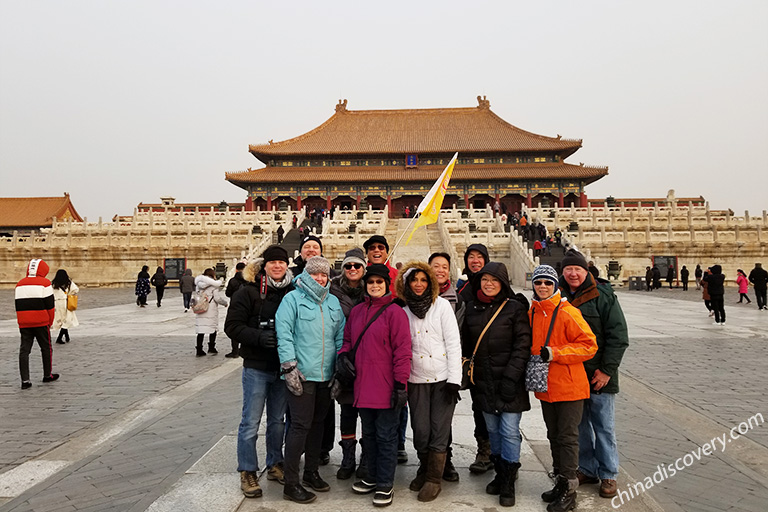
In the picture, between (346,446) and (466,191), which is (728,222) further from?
(346,446)

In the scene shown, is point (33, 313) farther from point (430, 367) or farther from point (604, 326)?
point (604, 326)

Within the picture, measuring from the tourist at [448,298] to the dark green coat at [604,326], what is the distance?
80 cm

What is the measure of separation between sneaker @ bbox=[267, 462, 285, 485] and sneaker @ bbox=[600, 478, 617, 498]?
2153 millimetres

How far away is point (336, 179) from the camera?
42.4 m

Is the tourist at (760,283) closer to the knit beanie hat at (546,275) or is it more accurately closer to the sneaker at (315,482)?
the knit beanie hat at (546,275)

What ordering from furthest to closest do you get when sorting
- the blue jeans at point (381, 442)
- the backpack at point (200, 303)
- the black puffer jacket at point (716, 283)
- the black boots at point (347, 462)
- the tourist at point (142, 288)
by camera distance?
1. the tourist at point (142, 288)
2. the black puffer jacket at point (716, 283)
3. the backpack at point (200, 303)
4. the black boots at point (347, 462)
5. the blue jeans at point (381, 442)

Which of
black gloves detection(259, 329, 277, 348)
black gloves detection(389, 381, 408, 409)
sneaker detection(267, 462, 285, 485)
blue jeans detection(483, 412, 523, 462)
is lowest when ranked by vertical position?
sneaker detection(267, 462, 285, 485)

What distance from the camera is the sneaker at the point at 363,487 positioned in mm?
3314

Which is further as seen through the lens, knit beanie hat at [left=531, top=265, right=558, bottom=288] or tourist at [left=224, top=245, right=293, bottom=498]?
tourist at [left=224, top=245, right=293, bottom=498]

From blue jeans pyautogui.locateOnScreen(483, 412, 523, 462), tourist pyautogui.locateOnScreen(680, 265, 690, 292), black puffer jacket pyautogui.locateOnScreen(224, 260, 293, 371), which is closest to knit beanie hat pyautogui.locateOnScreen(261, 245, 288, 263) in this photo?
black puffer jacket pyautogui.locateOnScreen(224, 260, 293, 371)

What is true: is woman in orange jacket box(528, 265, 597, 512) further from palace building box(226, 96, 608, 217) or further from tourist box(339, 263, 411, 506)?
palace building box(226, 96, 608, 217)

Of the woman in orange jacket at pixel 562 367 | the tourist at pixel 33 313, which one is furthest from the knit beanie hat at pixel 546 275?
the tourist at pixel 33 313

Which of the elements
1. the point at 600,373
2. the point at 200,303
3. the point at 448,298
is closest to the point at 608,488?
the point at 600,373

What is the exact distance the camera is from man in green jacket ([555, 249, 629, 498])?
3.37 m
